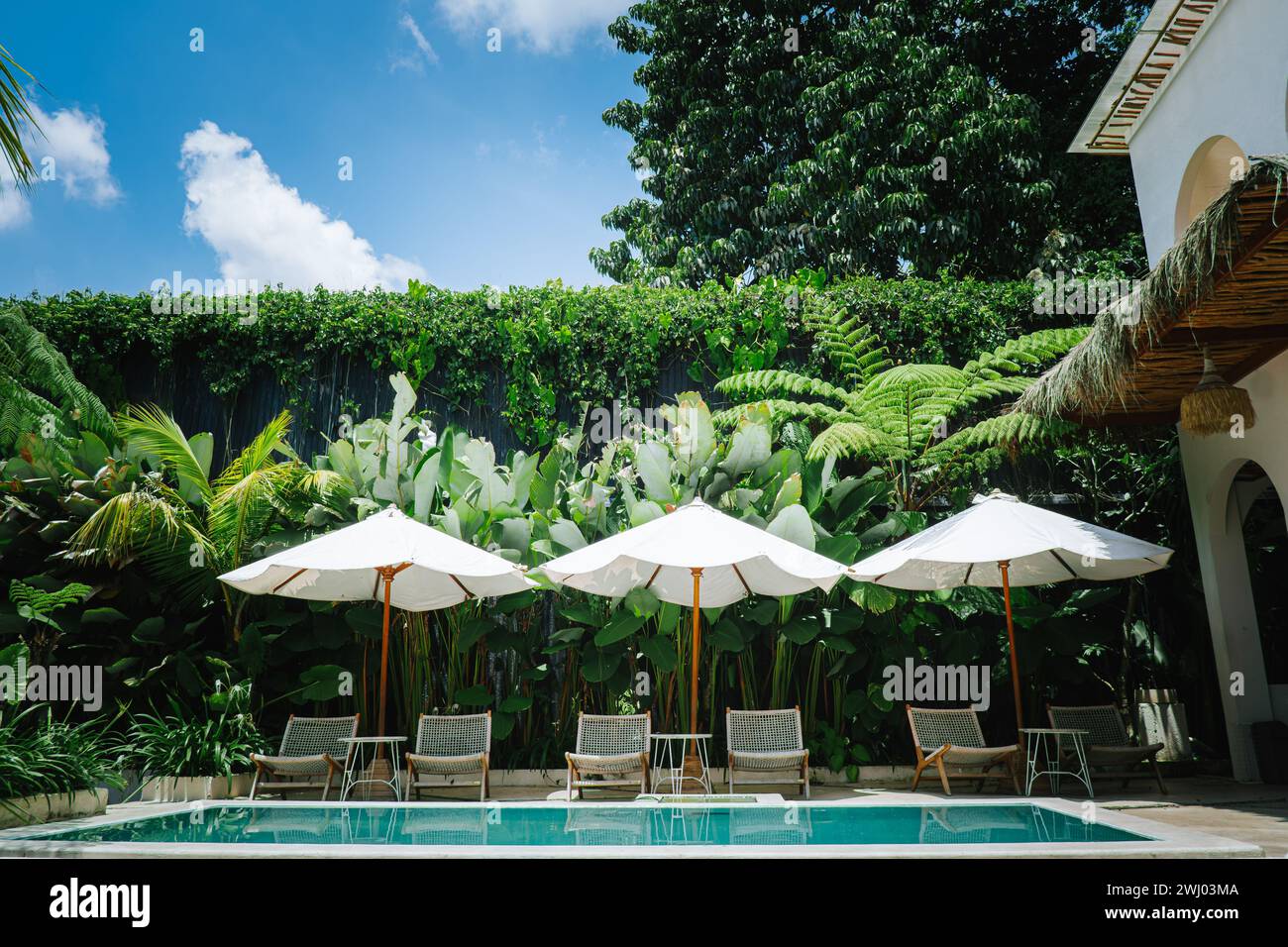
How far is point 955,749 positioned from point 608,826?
3113mm

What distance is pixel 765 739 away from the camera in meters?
6.89

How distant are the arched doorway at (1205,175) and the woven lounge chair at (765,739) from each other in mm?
5451

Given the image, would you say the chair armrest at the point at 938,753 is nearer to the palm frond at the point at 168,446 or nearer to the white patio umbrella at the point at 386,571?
the white patio umbrella at the point at 386,571

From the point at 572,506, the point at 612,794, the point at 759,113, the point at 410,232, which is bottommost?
the point at 612,794

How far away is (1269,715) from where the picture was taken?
7438 millimetres

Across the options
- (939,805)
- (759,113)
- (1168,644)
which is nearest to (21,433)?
(939,805)

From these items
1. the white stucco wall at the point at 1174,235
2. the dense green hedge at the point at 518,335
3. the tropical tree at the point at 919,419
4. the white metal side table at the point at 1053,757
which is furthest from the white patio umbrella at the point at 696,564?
the white stucco wall at the point at 1174,235

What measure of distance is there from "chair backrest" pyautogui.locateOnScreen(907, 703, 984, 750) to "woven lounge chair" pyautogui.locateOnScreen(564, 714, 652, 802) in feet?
6.93

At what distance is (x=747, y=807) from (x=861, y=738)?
286 centimetres

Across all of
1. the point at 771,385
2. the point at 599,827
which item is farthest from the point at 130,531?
the point at 771,385

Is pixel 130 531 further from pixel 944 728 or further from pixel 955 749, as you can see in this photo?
pixel 944 728

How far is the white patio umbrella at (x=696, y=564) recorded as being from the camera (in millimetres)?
5805

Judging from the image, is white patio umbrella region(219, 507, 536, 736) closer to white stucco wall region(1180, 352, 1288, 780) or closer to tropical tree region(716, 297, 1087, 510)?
tropical tree region(716, 297, 1087, 510)
